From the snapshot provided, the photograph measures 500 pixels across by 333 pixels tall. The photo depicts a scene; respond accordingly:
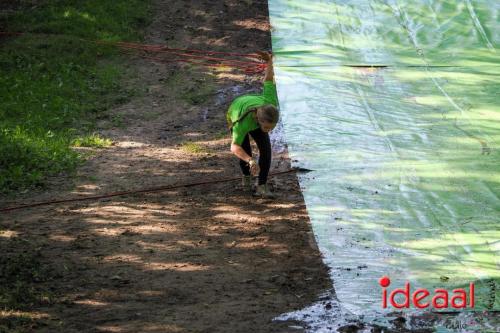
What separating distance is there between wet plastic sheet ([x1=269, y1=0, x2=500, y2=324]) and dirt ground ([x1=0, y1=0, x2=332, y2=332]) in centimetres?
36

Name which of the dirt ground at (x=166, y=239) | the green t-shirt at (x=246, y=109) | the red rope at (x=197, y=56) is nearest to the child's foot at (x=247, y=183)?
the dirt ground at (x=166, y=239)

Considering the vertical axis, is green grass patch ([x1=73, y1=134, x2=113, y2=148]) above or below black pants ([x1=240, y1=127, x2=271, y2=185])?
below

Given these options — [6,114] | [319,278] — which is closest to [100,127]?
[6,114]

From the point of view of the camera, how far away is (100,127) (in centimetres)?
942

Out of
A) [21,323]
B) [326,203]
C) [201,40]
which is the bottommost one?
[201,40]

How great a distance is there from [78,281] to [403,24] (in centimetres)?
690

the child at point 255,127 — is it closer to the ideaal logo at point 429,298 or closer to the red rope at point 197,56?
the ideaal logo at point 429,298

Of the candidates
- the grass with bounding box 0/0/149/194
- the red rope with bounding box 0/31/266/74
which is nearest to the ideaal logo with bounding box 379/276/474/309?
the grass with bounding box 0/0/149/194

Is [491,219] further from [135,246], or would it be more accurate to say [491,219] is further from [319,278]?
[135,246]

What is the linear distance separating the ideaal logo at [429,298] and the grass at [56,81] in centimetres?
392

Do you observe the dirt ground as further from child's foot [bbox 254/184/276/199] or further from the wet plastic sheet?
the wet plastic sheet

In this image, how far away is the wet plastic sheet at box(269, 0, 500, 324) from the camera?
6105mm

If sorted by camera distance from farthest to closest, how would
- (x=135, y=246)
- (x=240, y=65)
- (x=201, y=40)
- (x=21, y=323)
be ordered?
(x=201, y=40) → (x=240, y=65) → (x=135, y=246) → (x=21, y=323)

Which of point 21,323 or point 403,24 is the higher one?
point 21,323
